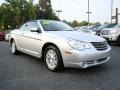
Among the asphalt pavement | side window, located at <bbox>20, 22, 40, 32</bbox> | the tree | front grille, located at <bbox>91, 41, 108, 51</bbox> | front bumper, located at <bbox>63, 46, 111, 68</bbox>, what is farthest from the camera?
the tree

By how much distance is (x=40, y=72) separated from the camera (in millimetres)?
5836

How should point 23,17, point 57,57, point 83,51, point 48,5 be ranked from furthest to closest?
point 48,5, point 23,17, point 57,57, point 83,51

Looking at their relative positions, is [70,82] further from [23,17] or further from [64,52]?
[23,17]

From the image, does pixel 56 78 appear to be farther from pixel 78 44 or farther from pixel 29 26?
pixel 29 26

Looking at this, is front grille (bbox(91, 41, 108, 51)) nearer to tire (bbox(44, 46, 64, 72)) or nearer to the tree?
tire (bbox(44, 46, 64, 72))

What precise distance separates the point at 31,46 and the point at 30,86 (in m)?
2.33

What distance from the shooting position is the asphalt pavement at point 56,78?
183 inches

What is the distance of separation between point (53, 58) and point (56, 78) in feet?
2.51

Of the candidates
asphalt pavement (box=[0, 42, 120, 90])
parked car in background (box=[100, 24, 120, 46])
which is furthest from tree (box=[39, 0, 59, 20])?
asphalt pavement (box=[0, 42, 120, 90])

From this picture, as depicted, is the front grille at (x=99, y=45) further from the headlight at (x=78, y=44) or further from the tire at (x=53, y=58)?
the tire at (x=53, y=58)

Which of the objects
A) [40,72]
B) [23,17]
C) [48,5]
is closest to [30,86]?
[40,72]

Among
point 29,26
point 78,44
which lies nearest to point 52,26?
point 29,26

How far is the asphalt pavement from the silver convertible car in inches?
11.6

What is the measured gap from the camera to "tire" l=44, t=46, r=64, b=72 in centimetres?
562
